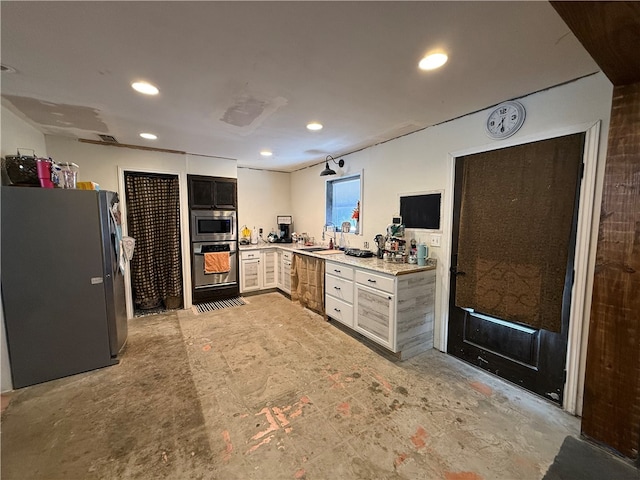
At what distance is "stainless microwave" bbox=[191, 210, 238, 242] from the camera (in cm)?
401

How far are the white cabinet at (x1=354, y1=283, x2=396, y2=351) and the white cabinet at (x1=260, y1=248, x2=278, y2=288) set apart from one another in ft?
7.24

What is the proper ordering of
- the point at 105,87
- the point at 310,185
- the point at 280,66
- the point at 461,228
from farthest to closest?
the point at 310,185 < the point at 461,228 < the point at 105,87 < the point at 280,66

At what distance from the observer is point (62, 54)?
1493mm

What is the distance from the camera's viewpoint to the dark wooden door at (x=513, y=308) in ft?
6.19

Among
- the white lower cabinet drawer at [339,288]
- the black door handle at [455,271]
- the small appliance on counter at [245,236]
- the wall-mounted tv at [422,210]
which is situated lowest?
the white lower cabinet drawer at [339,288]

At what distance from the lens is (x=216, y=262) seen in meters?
4.17

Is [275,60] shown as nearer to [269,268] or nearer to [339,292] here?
[339,292]

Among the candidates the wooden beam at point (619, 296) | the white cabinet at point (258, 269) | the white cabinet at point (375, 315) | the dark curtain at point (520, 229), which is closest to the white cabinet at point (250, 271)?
the white cabinet at point (258, 269)

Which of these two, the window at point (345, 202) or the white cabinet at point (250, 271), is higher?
the window at point (345, 202)

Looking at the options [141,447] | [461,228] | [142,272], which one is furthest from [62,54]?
[461,228]

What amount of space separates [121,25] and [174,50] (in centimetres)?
24

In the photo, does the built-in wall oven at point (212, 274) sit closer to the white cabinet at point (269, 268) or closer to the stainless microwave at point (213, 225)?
the stainless microwave at point (213, 225)

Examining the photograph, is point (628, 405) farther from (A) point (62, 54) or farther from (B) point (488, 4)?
(A) point (62, 54)

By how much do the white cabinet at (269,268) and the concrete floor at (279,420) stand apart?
2009 mm
